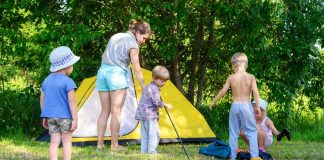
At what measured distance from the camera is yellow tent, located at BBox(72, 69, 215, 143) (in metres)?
7.30

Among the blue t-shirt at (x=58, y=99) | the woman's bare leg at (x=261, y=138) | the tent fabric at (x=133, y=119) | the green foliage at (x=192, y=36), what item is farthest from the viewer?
the green foliage at (x=192, y=36)

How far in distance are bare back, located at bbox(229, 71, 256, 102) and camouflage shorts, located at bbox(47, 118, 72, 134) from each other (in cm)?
181

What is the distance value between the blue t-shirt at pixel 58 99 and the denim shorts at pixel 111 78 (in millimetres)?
1513

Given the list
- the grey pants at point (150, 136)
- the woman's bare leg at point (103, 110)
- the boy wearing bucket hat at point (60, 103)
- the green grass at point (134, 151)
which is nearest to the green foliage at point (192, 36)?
the green grass at point (134, 151)

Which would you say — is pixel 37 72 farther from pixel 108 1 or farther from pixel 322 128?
pixel 322 128

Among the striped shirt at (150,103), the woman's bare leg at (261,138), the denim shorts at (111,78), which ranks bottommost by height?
the woman's bare leg at (261,138)

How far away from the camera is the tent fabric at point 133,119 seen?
24.0 feet

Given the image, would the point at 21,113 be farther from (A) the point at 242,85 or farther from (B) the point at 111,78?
(A) the point at 242,85

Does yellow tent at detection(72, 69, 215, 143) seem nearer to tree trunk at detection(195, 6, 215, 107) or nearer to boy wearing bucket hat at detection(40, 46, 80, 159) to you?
tree trunk at detection(195, 6, 215, 107)

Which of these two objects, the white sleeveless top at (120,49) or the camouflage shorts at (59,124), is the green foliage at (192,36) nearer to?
the white sleeveless top at (120,49)

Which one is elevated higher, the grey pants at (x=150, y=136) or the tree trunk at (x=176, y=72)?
the tree trunk at (x=176, y=72)

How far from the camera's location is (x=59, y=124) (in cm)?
478

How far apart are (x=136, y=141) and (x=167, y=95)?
33.8 inches

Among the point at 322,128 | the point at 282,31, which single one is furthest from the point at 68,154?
the point at 322,128
